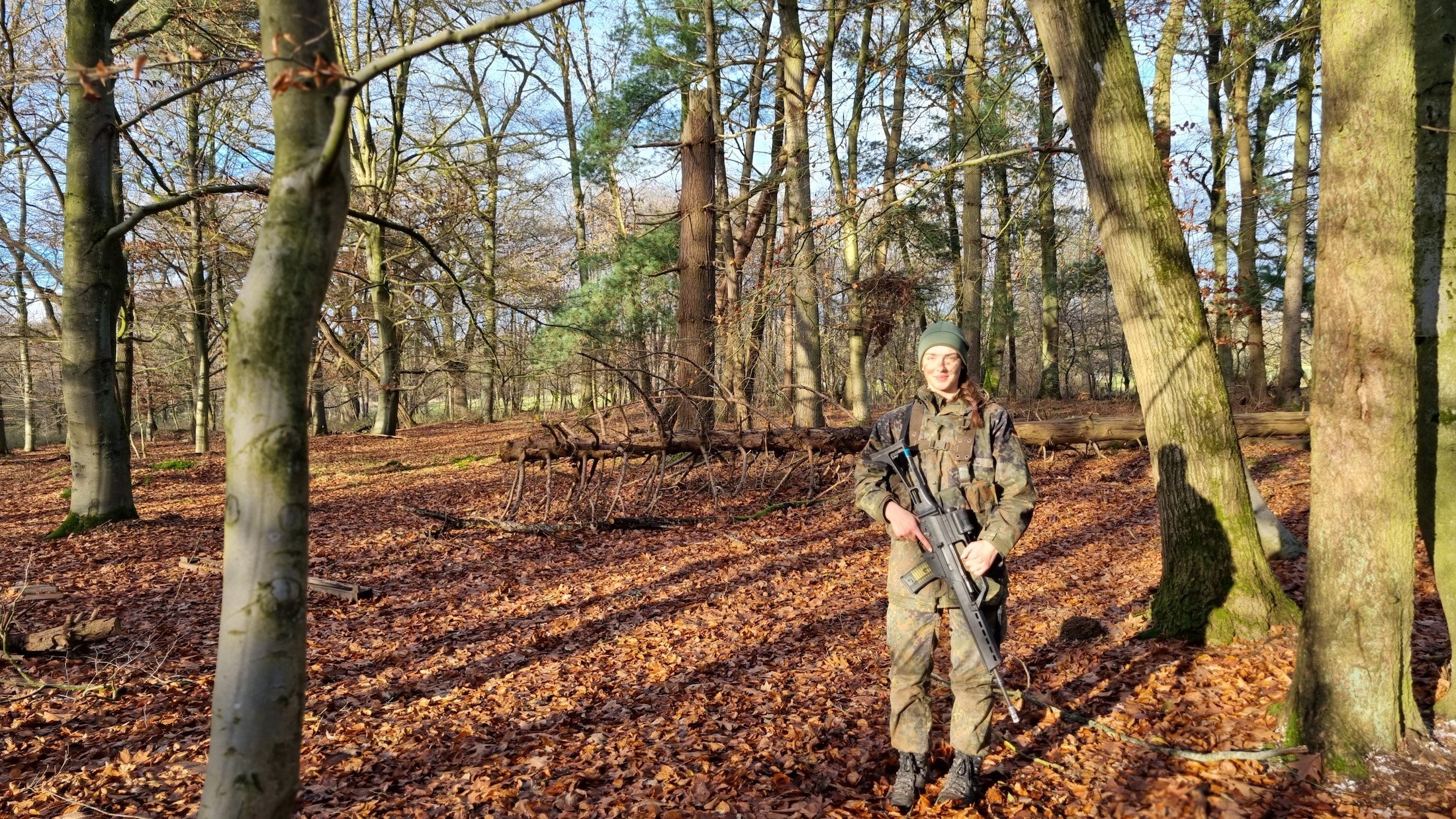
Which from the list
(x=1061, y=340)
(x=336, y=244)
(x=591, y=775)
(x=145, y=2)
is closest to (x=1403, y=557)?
(x=591, y=775)

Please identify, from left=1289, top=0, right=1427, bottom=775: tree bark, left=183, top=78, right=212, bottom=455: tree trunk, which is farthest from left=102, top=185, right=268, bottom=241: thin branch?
left=183, top=78, right=212, bottom=455: tree trunk

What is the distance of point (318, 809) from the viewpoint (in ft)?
10.2

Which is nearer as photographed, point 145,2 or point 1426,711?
point 1426,711

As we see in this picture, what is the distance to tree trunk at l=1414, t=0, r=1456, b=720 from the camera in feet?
10.0

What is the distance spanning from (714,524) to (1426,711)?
20.8 ft

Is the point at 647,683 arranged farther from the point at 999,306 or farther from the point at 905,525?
the point at 999,306

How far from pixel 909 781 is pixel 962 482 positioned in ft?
4.01

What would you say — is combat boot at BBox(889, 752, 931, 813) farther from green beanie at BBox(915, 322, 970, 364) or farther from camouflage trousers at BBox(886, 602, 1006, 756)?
green beanie at BBox(915, 322, 970, 364)

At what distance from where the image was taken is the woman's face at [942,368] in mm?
3062

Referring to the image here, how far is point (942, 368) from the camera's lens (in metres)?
3.07

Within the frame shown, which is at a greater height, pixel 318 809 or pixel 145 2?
pixel 145 2

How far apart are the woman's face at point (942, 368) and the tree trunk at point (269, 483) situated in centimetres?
218

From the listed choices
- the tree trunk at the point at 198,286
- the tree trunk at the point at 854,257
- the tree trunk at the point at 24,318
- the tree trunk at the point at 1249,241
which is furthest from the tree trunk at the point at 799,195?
the tree trunk at the point at 24,318

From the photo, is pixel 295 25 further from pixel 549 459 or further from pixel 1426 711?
pixel 549 459
